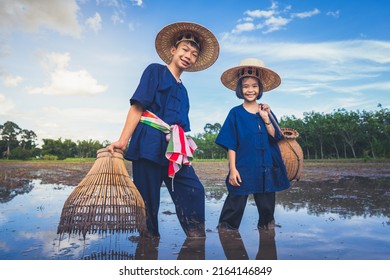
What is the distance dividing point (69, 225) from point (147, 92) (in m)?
1.09

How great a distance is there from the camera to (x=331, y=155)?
3672 centimetres

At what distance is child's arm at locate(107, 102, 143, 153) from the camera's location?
2500 mm

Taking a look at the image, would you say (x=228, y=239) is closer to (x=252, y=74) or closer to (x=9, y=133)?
(x=252, y=74)

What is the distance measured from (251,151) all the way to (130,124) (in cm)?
113

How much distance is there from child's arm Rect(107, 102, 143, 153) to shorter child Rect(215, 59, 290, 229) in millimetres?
853

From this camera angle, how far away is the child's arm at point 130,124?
98.4 inches

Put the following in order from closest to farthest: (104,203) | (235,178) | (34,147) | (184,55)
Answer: (104,203)
(184,55)
(235,178)
(34,147)

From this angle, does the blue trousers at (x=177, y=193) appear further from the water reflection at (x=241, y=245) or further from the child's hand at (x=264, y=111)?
the child's hand at (x=264, y=111)

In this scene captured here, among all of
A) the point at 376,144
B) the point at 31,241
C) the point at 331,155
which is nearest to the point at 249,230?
the point at 31,241

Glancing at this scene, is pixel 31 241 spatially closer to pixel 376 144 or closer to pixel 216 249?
pixel 216 249

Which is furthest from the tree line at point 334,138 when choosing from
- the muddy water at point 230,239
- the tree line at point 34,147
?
the muddy water at point 230,239

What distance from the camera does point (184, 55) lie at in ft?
9.30

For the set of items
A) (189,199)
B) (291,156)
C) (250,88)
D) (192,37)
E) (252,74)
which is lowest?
(189,199)

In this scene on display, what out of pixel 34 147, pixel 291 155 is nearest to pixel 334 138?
pixel 34 147
